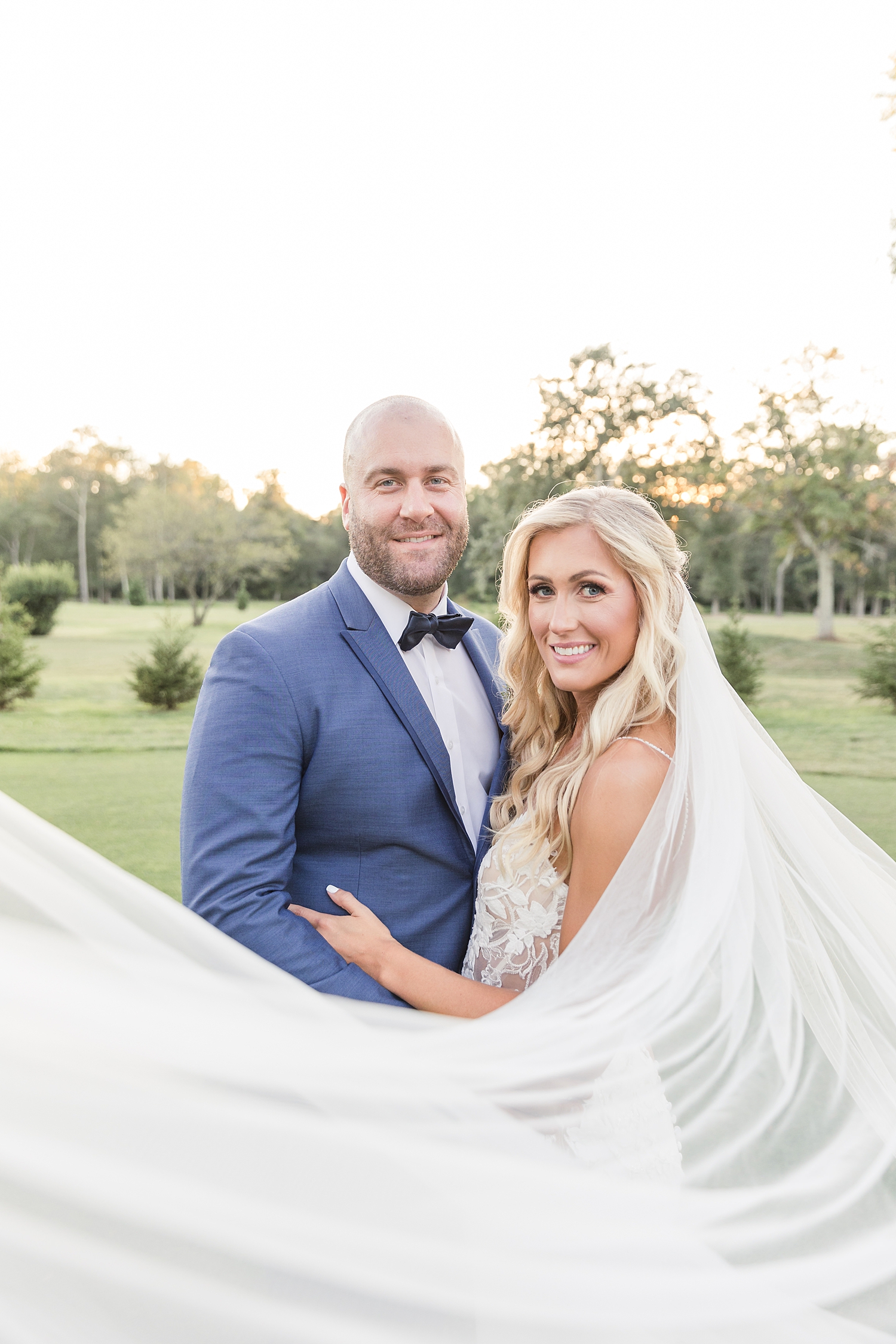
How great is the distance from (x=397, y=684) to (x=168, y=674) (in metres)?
15.3

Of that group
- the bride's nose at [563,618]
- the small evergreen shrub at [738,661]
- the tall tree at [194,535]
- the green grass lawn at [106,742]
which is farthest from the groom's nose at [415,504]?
the tall tree at [194,535]

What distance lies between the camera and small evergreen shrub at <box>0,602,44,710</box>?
16.2 metres

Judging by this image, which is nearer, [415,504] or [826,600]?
[415,504]

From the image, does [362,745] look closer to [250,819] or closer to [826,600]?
[250,819]

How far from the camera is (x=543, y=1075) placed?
5.59 ft

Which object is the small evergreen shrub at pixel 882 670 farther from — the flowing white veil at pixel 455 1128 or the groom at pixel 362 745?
the flowing white veil at pixel 455 1128

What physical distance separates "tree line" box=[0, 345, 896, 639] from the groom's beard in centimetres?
1658

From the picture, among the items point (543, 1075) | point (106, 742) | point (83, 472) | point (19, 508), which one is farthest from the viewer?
point (83, 472)

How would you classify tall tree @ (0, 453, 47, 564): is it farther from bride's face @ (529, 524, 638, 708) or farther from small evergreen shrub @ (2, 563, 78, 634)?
bride's face @ (529, 524, 638, 708)

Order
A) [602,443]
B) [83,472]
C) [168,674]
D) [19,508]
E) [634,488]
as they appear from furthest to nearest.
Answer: [602,443]
[83,472]
[19,508]
[634,488]
[168,674]

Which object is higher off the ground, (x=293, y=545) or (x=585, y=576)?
(x=293, y=545)

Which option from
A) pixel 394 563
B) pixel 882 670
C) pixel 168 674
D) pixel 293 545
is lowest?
pixel 168 674

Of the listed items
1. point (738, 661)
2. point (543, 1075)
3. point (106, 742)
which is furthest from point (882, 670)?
point (543, 1075)

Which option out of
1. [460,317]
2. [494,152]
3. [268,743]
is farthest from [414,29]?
[268,743]
